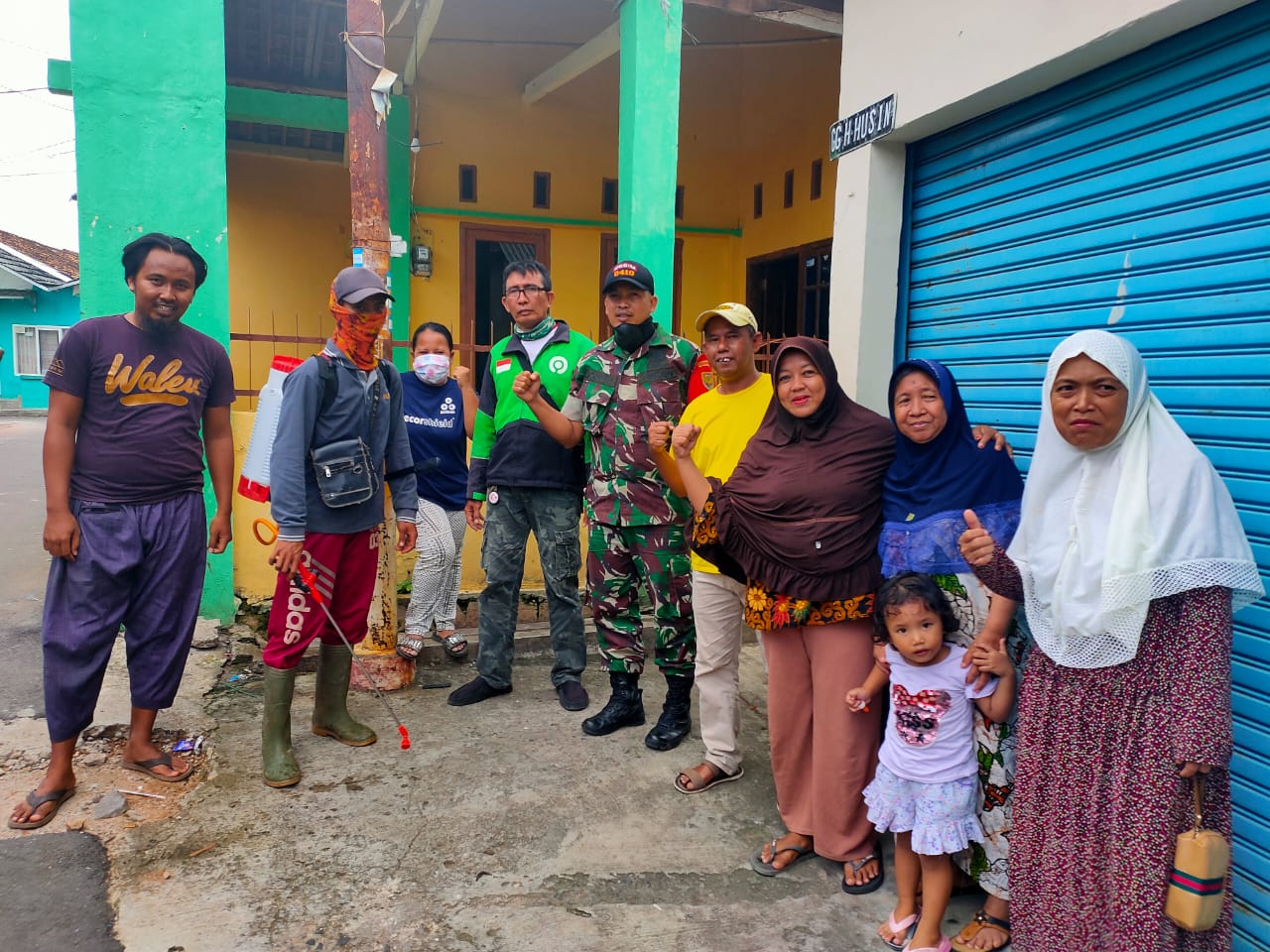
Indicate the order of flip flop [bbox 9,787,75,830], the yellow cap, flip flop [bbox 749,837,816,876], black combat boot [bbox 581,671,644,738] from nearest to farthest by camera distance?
flip flop [bbox 749,837,816,876], flip flop [bbox 9,787,75,830], the yellow cap, black combat boot [bbox 581,671,644,738]

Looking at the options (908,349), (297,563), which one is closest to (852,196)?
(908,349)

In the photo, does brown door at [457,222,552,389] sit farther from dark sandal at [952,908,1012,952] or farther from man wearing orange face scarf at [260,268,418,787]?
dark sandal at [952,908,1012,952]

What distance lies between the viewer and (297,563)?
3.19 meters

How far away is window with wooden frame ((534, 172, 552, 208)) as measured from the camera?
336 inches

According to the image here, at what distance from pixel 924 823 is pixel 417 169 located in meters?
7.59

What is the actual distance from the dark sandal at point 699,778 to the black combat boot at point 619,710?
52 cm

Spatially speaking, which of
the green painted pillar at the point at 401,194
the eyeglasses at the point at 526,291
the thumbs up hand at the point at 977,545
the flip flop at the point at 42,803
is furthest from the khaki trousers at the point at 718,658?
the green painted pillar at the point at 401,194

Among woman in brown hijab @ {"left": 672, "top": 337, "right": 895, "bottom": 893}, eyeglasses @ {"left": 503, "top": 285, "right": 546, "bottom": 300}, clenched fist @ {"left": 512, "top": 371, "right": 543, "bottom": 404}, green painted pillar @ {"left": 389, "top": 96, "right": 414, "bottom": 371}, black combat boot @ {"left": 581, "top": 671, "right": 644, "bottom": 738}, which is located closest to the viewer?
woman in brown hijab @ {"left": 672, "top": 337, "right": 895, "bottom": 893}

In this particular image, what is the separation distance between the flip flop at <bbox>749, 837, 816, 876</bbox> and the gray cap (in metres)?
2.53

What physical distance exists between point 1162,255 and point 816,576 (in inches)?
57.8

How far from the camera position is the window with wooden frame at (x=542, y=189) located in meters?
8.54

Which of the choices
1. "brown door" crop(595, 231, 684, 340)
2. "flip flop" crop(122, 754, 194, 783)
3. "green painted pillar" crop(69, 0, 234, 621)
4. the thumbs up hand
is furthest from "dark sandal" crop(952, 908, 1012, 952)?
"brown door" crop(595, 231, 684, 340)

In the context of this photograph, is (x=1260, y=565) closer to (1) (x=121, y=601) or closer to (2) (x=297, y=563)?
(2) (x=297, y=563)

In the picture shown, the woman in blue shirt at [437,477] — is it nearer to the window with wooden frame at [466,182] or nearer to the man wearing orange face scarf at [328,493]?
the man wearing orange face scarf at [328,493]
